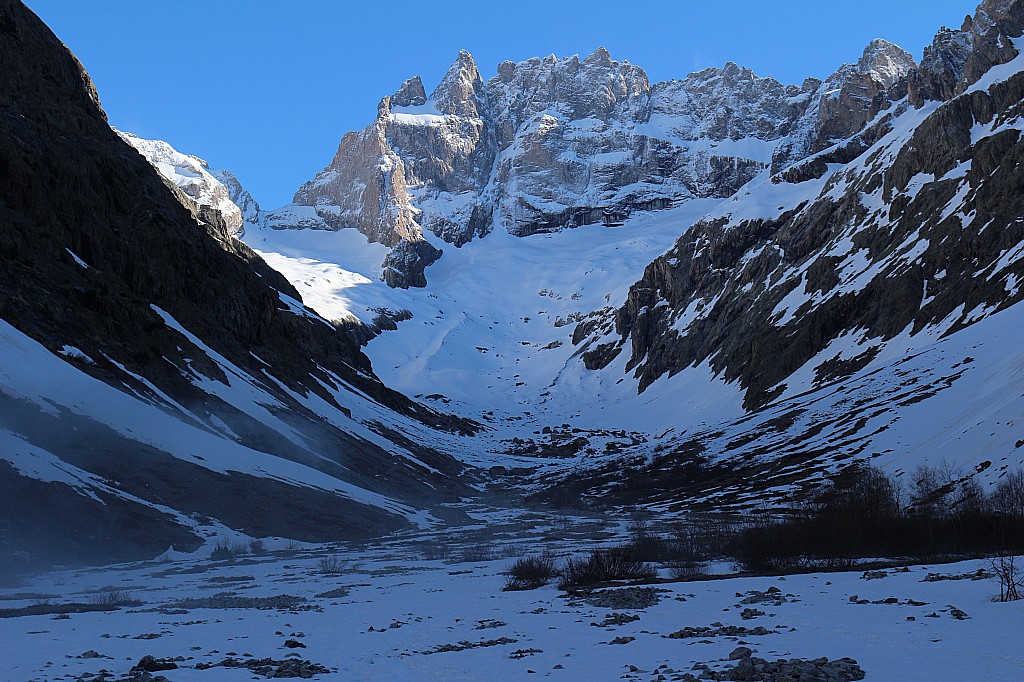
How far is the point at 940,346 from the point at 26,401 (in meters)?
72.1

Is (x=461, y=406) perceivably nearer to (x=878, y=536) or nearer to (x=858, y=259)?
(x=858, y=259)

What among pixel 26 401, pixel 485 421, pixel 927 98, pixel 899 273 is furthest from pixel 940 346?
pixel 927 98


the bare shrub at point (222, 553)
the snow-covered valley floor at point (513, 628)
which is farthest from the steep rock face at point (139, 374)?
the snow-covered valley floor at point (513, 628)

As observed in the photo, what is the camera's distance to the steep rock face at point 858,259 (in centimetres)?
8850

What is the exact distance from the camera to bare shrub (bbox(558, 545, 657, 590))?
24328 millimetres

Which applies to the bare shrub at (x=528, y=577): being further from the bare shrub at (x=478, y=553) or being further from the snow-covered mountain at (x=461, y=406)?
the snow-covered mountain at (x=461, y=406)

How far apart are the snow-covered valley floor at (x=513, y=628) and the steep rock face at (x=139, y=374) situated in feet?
47.3

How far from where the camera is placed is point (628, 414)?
5418 inches

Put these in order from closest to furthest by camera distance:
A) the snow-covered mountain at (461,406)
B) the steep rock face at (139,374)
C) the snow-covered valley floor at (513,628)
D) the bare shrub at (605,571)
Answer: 1. the snow-covered valley floor at (513,628)
2. the bare shrub at (605,571)
3. the steep rock face at (139,374)
4. the snow-covered mountain at (461,406)

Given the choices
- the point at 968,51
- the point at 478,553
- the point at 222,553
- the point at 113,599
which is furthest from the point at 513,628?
the point at 968,51

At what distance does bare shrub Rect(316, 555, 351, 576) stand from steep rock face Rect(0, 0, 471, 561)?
921 centimetres

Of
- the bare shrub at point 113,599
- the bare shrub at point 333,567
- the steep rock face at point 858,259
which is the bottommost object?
the bare shrub at point 113,599

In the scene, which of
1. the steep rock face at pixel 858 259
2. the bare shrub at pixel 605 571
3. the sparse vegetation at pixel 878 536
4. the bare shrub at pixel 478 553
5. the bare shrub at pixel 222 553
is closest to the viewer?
the bare shrub at pixel 605 571

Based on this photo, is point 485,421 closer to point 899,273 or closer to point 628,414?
point 628,414
